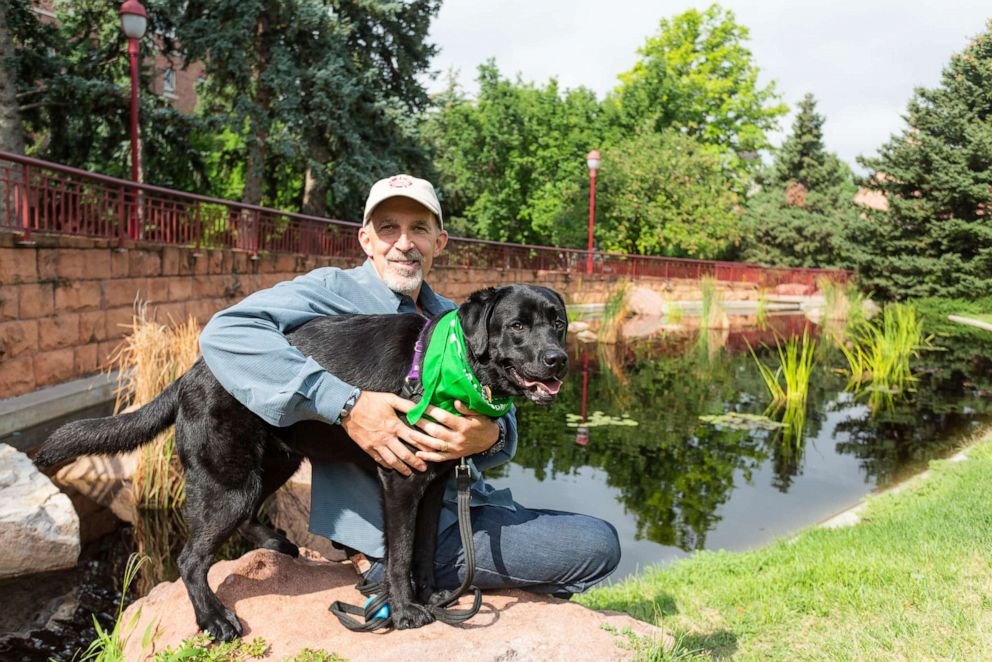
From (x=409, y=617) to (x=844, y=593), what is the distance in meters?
2.49

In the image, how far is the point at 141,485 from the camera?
5344 mm

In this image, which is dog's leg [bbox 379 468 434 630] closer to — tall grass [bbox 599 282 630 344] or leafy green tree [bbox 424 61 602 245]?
tall grass [bbox 599 282 630 344]

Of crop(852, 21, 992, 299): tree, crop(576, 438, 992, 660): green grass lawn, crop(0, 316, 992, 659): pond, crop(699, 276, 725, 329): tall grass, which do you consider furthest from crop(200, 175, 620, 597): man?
crop(852, 21, 992, 299): tree

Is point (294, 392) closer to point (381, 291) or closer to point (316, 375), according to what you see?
point (316, 375)

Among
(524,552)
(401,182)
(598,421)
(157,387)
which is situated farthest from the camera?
(598,421)

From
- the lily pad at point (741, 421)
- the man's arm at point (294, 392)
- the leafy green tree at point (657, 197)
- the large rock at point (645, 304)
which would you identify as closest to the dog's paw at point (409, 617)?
the man's arm at point (294, 392)

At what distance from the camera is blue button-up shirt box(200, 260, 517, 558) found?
2219 mm

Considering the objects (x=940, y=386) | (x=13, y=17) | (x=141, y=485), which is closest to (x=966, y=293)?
(x=940, y=386)

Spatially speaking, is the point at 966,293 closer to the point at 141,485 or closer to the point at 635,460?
the point at 635,460

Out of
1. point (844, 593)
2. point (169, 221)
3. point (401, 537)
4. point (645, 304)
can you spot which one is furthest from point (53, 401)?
point (645, 304)

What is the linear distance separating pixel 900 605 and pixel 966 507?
6.48 feet

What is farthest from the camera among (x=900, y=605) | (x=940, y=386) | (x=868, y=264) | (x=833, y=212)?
(x=833, y=212)

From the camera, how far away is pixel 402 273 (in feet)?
9.27

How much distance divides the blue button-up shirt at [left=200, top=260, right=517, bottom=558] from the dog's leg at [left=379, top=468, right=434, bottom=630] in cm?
19
